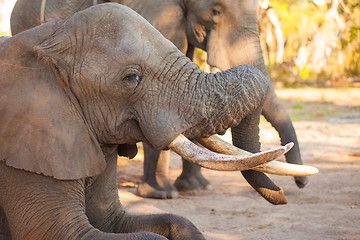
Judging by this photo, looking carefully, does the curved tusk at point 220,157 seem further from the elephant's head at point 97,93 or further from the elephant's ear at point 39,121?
the elephant's ear at point 39,121

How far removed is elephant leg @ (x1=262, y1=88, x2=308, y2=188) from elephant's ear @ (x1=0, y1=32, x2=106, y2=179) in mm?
2453

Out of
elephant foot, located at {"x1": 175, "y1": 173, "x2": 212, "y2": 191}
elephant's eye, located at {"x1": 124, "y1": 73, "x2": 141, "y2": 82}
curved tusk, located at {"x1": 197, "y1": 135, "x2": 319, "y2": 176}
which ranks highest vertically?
elephant's eye, located at {"x1": 124, "y1": 73, "x2": 141, "y2": 82}

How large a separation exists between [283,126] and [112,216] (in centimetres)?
210

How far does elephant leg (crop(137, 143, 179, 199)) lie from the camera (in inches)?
229

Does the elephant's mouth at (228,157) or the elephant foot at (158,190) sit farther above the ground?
the elephant's mouth at (228,157)

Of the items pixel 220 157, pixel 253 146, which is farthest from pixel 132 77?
pixel 253 146

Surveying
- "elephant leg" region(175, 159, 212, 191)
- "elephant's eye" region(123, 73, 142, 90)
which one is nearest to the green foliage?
"elephant leg" region(175, 159, 212, 191)

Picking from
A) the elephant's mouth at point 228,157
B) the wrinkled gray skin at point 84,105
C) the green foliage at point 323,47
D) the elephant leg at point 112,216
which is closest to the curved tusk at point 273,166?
the elephant's mouth at point 228,157

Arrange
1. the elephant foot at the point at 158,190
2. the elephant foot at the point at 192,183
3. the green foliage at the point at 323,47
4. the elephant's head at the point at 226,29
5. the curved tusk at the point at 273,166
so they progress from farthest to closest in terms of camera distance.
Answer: the green foliage at the point at 323,47
the elephant foot at the point at 192,183
the elephant foot at the point at 158,190
the elephant's head at the point at 226,29
the curved tusk at the point at 273,166

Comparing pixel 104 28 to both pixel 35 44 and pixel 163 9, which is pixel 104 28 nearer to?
pixel 35 44

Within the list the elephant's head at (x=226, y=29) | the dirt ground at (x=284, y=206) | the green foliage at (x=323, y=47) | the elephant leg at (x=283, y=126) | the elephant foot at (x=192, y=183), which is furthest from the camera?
the green foliage at (x=323, y=47)

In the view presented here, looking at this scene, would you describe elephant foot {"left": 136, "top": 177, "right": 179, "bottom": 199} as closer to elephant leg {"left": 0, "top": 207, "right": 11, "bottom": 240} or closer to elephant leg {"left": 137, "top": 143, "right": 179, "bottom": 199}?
elephant leg {"left": 137, "top": 143, "right": 179, "bottom": 199}

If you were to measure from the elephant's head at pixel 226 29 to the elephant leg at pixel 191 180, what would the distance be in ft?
3.86

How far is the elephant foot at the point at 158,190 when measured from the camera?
5797 mm
